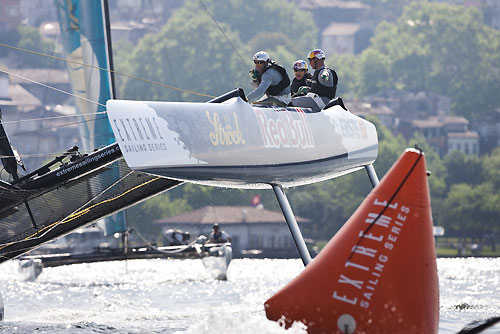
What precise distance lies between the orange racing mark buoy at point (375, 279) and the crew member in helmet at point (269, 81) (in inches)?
103

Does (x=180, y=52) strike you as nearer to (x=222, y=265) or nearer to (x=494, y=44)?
(x=494, y=44)

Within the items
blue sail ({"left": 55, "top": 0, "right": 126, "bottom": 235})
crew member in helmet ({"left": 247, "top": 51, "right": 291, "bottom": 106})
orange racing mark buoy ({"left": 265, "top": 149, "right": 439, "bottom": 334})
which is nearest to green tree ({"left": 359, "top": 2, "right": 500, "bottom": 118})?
blue sail ({"left": 55, "top": 0, "right": 126, "bottom": 235})

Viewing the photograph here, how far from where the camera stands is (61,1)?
24172 millimetres

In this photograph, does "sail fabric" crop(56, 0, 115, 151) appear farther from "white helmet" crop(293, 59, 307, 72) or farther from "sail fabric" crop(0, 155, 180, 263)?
"white helmet" crop(293, 59, 307, 72)

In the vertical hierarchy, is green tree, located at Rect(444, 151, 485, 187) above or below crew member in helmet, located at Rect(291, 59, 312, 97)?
below

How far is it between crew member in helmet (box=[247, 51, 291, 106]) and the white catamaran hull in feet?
1.22

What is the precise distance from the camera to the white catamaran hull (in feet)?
31.7

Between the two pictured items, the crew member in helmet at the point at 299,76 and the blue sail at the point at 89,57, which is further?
the blue sail at the point at 89,57

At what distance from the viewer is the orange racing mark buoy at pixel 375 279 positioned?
30.5 feet

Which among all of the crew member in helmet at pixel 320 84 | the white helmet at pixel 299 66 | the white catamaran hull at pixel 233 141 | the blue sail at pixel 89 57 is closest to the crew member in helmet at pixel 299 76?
the white helmet at pixel 299 66

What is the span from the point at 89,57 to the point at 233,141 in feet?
41.9

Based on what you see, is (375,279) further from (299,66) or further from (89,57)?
(89,57)

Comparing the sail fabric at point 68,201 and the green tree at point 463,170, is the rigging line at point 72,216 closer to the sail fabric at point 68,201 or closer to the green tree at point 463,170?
the sail fabric at point 68,201

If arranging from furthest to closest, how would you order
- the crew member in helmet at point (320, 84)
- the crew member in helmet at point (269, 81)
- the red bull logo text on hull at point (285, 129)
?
the crew member in helmet at point (320, 84) < the crew member in helmet at point (269, 81) < the red bull logo text on hull at point (285, 129)
